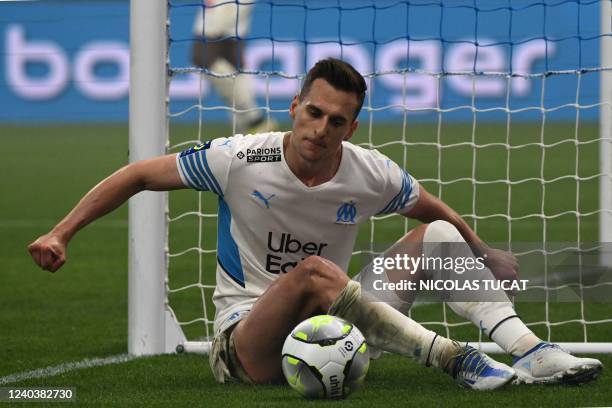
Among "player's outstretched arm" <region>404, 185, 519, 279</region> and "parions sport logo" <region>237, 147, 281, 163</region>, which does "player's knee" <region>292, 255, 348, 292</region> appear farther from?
"player's outstretched arm" <region>404, 185, 519, 279</region>

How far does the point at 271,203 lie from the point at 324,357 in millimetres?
732

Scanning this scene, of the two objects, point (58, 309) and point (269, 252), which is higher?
point (269, 252)

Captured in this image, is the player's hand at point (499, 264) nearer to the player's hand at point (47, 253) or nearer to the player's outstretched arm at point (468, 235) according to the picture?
the player's outstretched arm at point (468, 235)

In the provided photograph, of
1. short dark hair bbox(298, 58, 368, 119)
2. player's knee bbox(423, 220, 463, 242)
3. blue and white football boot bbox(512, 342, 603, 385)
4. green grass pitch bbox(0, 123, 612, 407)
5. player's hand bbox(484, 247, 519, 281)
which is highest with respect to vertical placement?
short dark hair bbox(298, 58, 368, 119)

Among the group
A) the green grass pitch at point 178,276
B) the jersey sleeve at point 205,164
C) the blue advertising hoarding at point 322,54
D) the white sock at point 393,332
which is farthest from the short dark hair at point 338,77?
the blue advertising hoarding at point 322,54

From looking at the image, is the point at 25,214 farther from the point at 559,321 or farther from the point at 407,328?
the point at 407,328

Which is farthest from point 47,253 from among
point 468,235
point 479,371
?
point 468,235

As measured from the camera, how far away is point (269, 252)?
15.5 ft

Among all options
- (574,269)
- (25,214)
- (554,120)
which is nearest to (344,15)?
(554,120)

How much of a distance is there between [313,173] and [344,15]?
51.9 ft

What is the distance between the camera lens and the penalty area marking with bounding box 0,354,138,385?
4992 mm

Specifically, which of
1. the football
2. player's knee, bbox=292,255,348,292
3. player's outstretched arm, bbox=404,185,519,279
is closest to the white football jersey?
player's outstretched arm, bbox=404,185,519,279

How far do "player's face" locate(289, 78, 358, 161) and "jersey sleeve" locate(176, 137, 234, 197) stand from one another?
33 cm

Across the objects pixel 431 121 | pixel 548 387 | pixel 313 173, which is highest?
pixel 313 173
